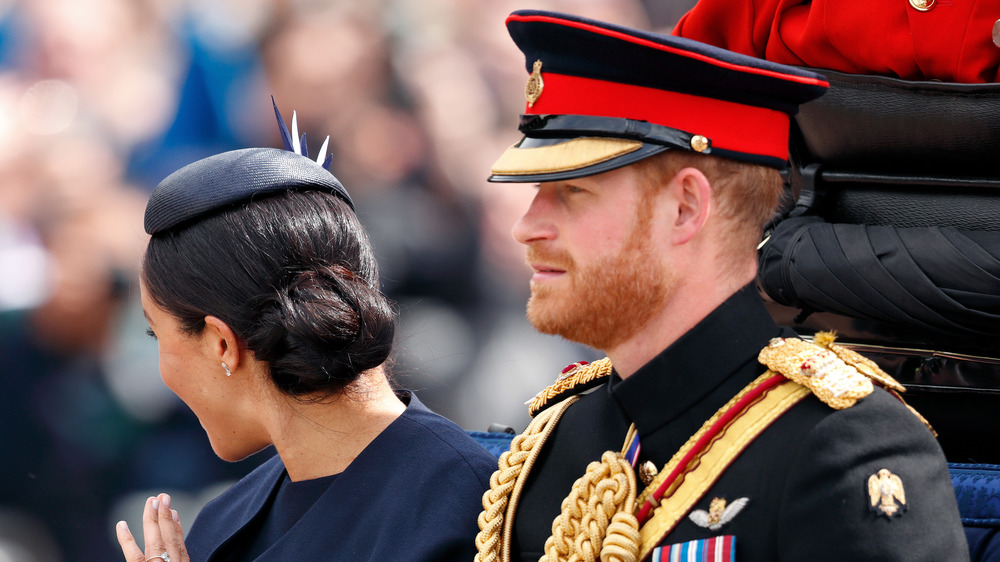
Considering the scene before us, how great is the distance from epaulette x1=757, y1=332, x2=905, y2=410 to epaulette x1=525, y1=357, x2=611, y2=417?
375 mm

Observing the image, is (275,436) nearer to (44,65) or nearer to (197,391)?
(197,391)

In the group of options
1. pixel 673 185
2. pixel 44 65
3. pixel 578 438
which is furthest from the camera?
pixel 44 65

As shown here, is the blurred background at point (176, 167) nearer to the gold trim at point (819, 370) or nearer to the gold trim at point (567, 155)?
the gold trim at point (567, 155)

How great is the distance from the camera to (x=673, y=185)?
5.04 feet

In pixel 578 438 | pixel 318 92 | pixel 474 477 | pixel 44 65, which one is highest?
pixel 44 65

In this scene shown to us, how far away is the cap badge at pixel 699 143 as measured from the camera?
4.96ft

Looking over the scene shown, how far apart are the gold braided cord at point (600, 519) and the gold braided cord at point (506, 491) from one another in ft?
0.45

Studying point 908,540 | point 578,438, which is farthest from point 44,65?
point 908,540

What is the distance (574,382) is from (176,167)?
83.7 inches

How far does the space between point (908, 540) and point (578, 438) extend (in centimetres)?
59

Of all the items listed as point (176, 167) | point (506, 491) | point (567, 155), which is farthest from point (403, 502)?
point (176, 167)

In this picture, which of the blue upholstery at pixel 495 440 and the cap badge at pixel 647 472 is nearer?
the cap badge at pixel 647 472

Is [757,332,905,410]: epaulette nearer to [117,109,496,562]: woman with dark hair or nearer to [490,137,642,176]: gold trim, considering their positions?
[490,137,642,176]: gold trim

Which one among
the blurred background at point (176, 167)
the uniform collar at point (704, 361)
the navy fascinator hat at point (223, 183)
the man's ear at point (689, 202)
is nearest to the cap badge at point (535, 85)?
the man's ear at point (689, 202)
